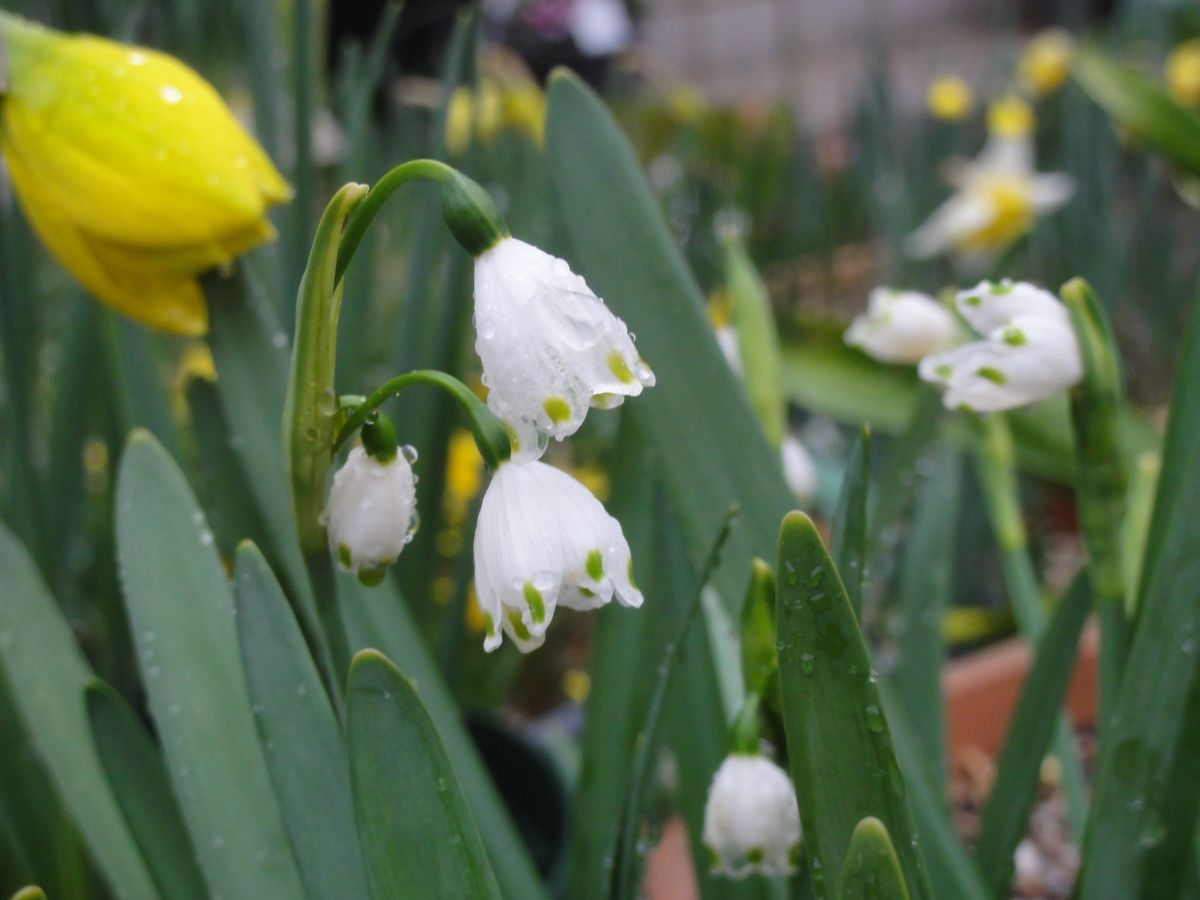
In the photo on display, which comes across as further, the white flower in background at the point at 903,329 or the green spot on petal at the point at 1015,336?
the white flower in background at the point at 903,329

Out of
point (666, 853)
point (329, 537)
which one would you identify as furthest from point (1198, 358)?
point (666, 853)

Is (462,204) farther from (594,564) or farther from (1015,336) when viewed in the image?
(1015,336)

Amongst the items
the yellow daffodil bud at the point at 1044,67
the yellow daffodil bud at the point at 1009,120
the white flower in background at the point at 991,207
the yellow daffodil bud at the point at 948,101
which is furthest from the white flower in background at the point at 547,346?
the yellow daffodil bud at the point at 1044,67

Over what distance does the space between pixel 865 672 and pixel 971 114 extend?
1.56m

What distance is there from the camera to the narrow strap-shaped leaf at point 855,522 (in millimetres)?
356

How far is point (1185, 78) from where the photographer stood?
146cm

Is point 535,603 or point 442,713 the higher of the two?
point 535,603

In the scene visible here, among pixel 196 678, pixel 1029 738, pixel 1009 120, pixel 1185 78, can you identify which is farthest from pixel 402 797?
pixel 1185 78

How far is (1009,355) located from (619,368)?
6.5 inches

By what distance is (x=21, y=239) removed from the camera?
2.12ft

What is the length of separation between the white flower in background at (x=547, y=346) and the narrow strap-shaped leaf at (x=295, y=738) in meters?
0.11

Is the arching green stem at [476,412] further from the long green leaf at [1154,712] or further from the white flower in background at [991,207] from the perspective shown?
the white flower in background at [991,207]

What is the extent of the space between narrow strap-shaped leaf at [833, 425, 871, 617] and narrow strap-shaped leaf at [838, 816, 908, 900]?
0.09m

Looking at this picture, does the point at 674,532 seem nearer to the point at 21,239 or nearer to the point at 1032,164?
the point at 21,239
